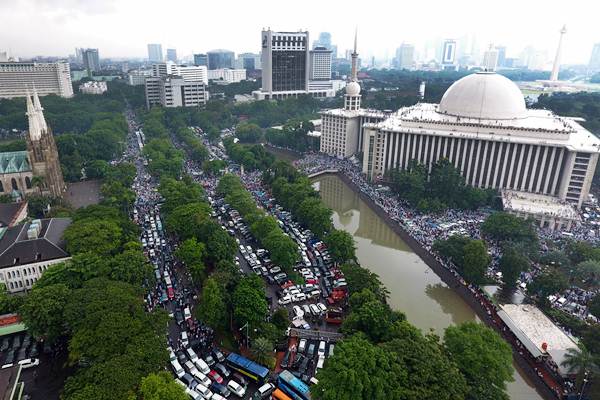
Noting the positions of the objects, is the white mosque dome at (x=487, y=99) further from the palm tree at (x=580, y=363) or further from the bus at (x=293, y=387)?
the bus at (x=293, y=387)

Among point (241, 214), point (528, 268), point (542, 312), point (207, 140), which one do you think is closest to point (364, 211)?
point (241, 214)

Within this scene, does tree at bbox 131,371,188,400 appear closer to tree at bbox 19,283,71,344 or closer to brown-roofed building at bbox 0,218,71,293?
tree at bbox 19,283,71,344

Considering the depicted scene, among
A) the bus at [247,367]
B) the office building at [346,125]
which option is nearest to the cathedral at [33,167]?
the bus at [247,367]

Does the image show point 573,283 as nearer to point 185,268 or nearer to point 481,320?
point 481,320

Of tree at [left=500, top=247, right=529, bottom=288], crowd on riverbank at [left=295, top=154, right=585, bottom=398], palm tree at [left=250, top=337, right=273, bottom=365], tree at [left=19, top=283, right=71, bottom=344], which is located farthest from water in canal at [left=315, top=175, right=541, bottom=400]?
tree at [left=19, top=283, right=71, bottom=344]

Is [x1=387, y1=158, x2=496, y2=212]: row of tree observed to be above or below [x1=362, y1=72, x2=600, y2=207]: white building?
below

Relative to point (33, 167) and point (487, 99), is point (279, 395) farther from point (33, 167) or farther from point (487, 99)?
point (487, 99)
